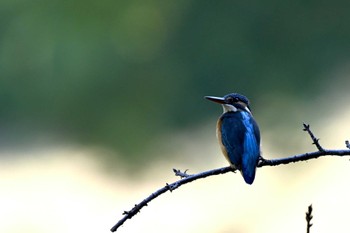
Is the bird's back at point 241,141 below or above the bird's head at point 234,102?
below

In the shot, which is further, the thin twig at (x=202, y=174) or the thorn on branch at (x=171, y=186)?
the thorn on branch at (x=171, y=186)

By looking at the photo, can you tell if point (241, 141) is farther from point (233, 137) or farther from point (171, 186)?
point (171, 186)

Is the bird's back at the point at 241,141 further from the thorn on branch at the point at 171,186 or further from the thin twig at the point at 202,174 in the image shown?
the thorn on branch at the point at 171,186

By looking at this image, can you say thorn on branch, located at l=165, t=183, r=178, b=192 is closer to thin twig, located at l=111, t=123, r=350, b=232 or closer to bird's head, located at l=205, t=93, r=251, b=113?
thin twig, located at l=111, t=123, r=350, b=232

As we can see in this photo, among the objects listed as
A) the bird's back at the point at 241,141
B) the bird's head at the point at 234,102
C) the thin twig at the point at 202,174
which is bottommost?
the thin twig at the point at 202,174

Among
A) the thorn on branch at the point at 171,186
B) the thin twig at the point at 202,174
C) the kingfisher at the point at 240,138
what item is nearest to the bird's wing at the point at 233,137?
the kingfisher at the point at 240,138

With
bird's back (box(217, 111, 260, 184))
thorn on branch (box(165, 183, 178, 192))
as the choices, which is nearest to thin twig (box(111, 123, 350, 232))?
thorn on branch (box(165, 183, 178, 192))

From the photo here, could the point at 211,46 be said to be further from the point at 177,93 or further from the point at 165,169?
the point at 165,169

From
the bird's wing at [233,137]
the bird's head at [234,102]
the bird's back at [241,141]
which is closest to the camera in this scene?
the bird's back at [241,141]

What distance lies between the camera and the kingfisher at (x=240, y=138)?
4.32 m

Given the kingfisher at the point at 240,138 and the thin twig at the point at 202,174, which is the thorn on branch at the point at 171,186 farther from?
the kingfisher at the point at 240,138

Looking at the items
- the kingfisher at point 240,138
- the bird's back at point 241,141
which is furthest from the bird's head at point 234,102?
the bird's back at point 241,141

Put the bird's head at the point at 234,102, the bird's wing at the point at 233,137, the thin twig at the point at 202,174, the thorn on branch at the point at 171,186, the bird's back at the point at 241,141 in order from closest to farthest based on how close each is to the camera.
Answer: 1. the thin twig at the point at 202,174
2. the thorn on branch at the point at 171,186
3. the bird's back at the point at 241,141
4. the bird's wing at the point at 233,137
5. the bird's head at the point at 234,102

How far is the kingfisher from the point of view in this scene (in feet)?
14.2
